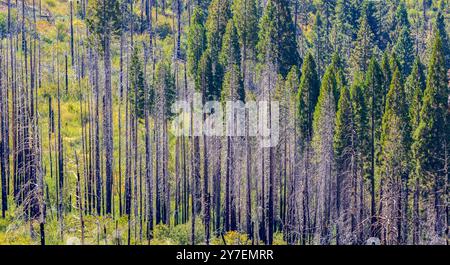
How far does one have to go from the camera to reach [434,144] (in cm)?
7181

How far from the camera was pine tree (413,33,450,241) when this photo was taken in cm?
7169

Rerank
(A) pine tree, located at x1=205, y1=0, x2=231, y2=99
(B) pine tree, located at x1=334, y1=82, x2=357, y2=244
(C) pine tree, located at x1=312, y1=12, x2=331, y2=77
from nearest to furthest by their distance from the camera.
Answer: (B) pine tree, located at x1=334, y1=82, x2=357, y2=244 → (A) pine tree, located at x1=205, y1=0, x2=231, y2=99 → (C) pine tree, located at x1=312, y1=12, x2=331, y2=77

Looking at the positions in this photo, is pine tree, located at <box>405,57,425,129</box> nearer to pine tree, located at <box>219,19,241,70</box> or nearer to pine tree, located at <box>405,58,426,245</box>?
→ pine tree, located at <box>405,58,426,245</box>

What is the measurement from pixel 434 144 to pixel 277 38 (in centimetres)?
1638

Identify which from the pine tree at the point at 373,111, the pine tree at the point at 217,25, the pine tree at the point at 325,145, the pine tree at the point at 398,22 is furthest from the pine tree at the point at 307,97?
the pine tree at the point at 398,22

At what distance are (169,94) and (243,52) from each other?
6850 mm

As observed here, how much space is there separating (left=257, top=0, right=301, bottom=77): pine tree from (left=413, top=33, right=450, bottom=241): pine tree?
13.5 metres

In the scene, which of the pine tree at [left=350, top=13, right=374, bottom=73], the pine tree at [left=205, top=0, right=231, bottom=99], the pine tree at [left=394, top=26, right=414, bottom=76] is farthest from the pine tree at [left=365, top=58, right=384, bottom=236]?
the pine tree at [left=394, top=26, right=414, bottom=76]

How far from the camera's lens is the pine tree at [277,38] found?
83.2m

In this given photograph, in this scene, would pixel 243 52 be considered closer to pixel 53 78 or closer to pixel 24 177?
pixel 53 78

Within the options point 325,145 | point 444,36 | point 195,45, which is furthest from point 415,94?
point 444,36

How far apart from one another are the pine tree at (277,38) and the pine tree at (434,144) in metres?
13.5

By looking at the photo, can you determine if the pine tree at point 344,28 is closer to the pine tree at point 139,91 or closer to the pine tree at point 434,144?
the pine tree at point 139,91
